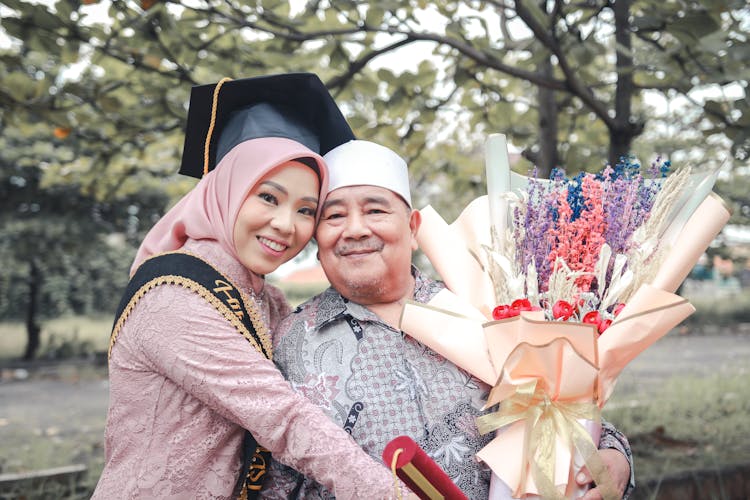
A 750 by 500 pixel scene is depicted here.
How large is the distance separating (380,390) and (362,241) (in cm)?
46

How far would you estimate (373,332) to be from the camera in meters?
2.22

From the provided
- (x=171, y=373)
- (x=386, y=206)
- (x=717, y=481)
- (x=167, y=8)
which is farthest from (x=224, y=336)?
(x=717, y=481)

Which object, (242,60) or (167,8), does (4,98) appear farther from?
(242,60)

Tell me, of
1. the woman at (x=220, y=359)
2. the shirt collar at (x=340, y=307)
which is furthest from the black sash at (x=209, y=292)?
the shirt collar at (x=340, y=307)

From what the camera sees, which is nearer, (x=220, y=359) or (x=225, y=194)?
(x=220, y=359)

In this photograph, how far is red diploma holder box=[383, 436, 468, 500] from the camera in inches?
56.8

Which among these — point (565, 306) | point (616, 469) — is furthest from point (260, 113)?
point (616, 469)

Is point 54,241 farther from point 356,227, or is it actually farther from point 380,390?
point 380,390

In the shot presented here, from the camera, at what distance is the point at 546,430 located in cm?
181

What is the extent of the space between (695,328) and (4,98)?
14.6m

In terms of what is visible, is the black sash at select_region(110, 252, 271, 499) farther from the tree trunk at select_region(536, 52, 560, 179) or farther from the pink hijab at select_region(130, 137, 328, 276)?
the tree trunk at select_region(536, 52, 560, 179)

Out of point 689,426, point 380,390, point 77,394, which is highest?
point 380,390

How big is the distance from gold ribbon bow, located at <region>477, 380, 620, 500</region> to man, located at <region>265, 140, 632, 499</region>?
0.23m

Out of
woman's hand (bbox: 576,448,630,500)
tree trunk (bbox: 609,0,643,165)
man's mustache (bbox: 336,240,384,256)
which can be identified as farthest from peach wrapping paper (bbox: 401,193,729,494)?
tree trunk (bbox: 609,0,643,165)
